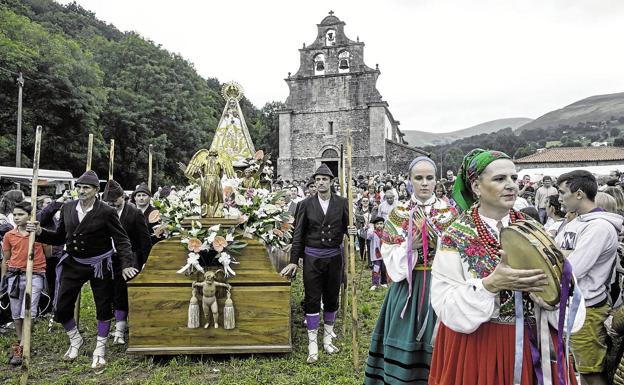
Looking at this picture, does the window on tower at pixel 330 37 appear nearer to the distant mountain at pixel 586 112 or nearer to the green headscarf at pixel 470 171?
the green headscarf at pixel 470 171

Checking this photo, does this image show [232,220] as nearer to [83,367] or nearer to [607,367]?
[83,367]

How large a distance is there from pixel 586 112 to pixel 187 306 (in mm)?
146906

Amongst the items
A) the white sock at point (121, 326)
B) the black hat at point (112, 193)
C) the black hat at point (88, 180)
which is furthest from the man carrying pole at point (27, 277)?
the white sock at point (121, 326)

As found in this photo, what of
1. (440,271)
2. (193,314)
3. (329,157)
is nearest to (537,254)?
(440,271)

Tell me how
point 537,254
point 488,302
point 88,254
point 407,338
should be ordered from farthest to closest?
point 88,254 < point 407,338 < point 488,302 < point 537,254

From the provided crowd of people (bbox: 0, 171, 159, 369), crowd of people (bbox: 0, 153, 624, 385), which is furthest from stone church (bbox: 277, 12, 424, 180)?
crowd of people (bbox: 0, 171, 159, 369)

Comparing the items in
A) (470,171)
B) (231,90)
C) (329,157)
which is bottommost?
(470,171)

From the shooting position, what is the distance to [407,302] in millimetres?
3359

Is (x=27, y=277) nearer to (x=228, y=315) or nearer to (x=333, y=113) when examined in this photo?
(x=228, y=315)

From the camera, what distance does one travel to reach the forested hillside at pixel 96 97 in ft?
77.6

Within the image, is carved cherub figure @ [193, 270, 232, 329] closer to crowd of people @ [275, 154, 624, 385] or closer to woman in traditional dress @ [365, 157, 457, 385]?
crowd of people @ [275, 154, 624, 385]

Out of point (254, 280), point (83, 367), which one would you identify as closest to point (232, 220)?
point (254, 280)

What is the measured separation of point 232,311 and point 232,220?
106 centimetres

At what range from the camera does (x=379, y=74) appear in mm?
33469
